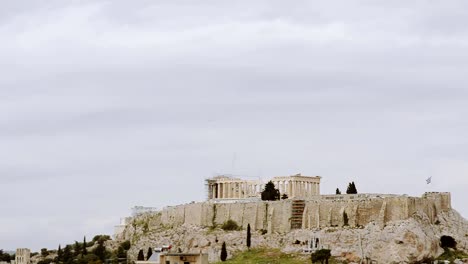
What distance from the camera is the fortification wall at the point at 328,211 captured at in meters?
93.6

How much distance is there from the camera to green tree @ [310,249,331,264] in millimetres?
89000

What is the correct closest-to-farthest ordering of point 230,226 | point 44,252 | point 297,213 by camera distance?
1. point 297,213
2. point 230,226
3. point 44,252

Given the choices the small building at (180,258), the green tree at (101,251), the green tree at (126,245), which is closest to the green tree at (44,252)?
the green tree at (101,251)

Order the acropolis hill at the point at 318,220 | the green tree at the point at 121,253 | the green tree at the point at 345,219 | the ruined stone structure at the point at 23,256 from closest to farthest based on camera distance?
the acropolis hill at the point at 318,220, the green tree at the point at 345,219, the green tree at the point at 121,253, the ruined stone structure at the point at 23,256

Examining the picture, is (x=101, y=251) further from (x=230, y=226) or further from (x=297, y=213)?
(x=297, y=213)

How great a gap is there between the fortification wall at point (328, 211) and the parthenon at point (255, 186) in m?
5.66

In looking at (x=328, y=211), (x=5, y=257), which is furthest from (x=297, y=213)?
(x=5, y=257)

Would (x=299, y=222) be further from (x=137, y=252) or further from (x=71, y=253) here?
(x=71, y=253)

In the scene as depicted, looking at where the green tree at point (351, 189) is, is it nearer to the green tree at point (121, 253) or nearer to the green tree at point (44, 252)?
the green tree at point (121, 253)

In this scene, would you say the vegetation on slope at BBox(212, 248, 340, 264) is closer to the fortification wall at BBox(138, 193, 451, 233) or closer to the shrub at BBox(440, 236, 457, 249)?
the fortification wall at BBox(138, 193, 451, 233)

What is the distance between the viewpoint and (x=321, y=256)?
88938mm

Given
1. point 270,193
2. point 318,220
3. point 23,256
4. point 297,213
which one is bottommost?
point 23,256

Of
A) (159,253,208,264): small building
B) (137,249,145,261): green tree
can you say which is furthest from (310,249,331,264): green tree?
(137,249,145,261): green tree

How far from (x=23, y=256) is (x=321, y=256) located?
2168 inches
